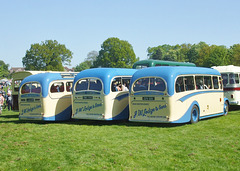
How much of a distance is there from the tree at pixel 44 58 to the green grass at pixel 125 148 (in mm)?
65321

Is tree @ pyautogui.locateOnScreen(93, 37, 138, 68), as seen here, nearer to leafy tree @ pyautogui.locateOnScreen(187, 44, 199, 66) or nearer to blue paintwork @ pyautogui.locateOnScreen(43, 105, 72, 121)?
leafy tree @ pyautogui.locateOnScreen(187, 44, 199, 66)

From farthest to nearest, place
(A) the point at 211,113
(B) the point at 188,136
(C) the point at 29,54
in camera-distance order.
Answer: (C) the point at 29,54 → (A) the point at 211,113 → (B) the point at 188,136

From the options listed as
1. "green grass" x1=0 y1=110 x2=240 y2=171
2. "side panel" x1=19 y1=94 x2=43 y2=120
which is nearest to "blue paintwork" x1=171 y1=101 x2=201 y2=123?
"green grass" x1=0 y1=110 x2=240 y2=171

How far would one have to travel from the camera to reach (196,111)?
14500 mm

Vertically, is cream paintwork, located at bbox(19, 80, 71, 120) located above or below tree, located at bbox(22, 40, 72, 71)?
below

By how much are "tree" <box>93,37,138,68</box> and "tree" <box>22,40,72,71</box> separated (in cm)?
1015

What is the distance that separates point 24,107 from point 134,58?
6555 centimetres

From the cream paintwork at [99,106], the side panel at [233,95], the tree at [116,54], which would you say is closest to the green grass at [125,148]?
the cream paintwork at [99,106]

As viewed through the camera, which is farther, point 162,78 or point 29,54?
point 29,54

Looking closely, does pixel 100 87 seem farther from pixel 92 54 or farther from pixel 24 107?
pixel 92 54

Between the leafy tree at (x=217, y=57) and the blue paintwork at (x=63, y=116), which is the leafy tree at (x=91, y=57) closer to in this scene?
the leafy tree at (x=217, y=57)

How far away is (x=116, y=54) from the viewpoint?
79.1 m

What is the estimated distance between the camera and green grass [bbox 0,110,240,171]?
7.91m

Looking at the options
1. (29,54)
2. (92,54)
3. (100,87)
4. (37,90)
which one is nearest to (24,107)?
(37,90)
